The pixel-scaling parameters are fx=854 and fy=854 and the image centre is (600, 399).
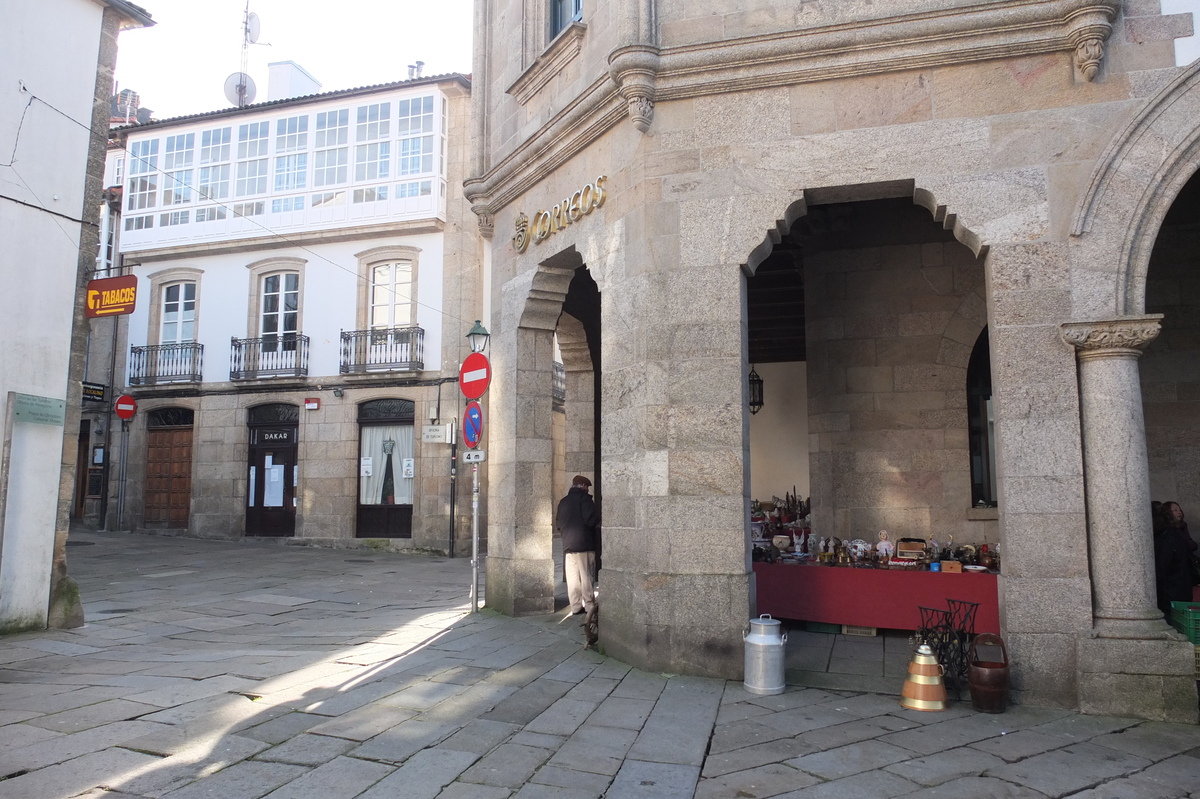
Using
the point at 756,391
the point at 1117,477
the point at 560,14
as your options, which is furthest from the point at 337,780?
the point at 756,391

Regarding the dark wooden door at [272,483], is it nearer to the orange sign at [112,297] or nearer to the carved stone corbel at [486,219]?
the orange sign at [112,297]

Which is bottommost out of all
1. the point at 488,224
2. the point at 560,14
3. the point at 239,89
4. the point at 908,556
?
the point at 908,556

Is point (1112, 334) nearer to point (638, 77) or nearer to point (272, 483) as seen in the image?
point (638, 77)

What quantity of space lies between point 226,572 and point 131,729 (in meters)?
9.81

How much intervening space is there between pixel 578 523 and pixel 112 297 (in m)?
5.56

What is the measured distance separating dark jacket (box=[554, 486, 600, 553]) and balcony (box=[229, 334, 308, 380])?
13099 millimetres

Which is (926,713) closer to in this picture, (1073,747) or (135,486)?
(1073,747)

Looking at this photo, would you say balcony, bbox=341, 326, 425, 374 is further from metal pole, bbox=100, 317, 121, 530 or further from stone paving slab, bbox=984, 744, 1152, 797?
stone paving slab, bbox=984, 744, 1152, 797

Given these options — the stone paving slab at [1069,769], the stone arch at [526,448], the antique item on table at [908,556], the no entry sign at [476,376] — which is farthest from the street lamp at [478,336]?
the stone paving slab at [1069,769]

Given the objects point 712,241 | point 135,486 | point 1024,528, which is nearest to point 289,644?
point 712,241

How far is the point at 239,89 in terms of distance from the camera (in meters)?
24.8

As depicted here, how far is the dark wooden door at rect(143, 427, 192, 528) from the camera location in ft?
72.4

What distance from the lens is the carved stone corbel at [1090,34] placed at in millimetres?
6371

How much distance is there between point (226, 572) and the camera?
14.5 meters
